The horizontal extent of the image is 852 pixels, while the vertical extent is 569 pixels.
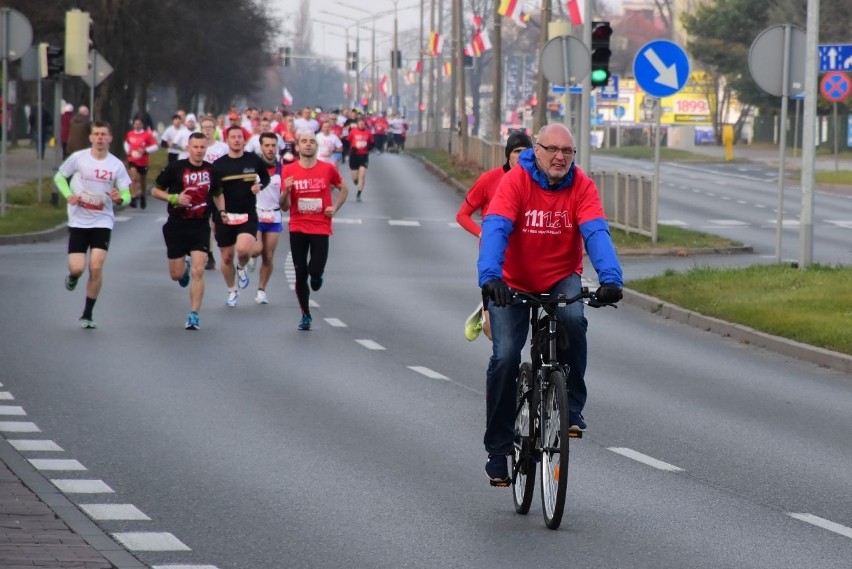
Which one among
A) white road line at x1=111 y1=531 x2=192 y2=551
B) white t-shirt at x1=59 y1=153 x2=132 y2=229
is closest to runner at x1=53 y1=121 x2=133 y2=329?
white t-shirt at x1=59 y1=153 x2=132 y2=229

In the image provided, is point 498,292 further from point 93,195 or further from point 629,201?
point 629,201

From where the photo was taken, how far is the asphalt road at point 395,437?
7.88m

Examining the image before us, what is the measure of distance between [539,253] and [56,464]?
288 centimetres

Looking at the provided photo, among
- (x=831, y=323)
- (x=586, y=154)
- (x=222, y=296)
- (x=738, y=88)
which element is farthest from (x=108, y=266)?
(x=738, y=88)

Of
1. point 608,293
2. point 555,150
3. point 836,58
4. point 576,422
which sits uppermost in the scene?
point 836,58

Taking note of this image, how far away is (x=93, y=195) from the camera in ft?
55.7

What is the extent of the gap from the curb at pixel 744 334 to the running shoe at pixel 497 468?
6.80 m

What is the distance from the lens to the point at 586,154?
29875mm

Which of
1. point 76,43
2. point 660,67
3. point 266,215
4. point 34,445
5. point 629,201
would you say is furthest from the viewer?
point 76,43

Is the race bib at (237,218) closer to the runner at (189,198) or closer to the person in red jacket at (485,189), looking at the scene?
the runner at (189,198)

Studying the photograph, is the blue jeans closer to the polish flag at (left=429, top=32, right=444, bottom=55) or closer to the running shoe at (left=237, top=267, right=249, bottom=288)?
the running shoe at (left=237, top=267, right=249, bottom=288)

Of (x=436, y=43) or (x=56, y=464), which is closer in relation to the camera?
(x=56, y=464)

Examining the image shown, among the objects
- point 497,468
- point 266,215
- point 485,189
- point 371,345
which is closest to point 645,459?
point 497,468

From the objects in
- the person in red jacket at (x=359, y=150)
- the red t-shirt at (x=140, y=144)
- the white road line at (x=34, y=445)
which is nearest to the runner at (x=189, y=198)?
the white road line at (x=34, y=445)
